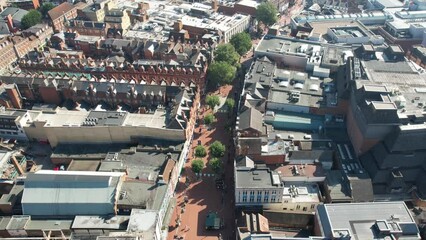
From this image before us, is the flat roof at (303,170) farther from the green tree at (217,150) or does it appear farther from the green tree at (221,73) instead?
the green tree at (221,73)

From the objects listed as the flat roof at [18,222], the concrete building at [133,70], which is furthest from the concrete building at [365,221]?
the flat roof at [18,222]

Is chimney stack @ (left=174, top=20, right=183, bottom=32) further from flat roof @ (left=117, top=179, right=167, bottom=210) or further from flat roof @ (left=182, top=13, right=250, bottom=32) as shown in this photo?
flat roof @ (left=117, top=179, right=167, bottom=210)

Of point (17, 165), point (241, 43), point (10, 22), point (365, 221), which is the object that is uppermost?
point (10, 22)

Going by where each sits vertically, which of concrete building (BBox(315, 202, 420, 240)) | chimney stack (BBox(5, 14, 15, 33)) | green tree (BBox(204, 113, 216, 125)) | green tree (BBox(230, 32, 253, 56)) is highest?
chimney stack (BBox(5, 14, 15, 33))

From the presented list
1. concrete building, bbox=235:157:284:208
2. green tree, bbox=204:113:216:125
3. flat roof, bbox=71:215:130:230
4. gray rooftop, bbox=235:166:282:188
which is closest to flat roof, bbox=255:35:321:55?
green tree, bbox=204:113:216:125

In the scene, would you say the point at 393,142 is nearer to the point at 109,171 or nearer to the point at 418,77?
the point at 418,77

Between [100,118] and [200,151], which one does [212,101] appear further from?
[100,118]

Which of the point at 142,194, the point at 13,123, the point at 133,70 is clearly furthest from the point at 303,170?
the point at 13,123
